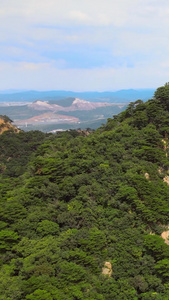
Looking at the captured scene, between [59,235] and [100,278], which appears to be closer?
[100,278]

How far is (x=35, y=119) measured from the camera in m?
199

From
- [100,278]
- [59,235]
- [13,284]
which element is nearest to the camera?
[13,284]

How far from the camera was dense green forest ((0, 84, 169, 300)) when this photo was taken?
13633mm

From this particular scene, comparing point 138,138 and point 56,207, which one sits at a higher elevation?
point 138,138

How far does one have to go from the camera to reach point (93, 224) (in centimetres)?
1759

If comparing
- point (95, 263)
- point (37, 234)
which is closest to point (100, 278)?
point (95, 263)

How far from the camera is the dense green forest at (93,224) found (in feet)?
44.7

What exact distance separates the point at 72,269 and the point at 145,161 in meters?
12.8

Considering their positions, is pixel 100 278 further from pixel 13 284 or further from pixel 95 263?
pixel 13 284

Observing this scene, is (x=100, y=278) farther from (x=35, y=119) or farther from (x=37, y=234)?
(x=35, y=119)

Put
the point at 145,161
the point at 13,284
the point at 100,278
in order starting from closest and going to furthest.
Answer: the point at 13,284 → the point at 100,278 → the point at 145,161

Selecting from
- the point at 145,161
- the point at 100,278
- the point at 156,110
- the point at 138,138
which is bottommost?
the point at 100,278

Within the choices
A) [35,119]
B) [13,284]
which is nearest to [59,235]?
[13,284]

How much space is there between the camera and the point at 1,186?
88.2ft
